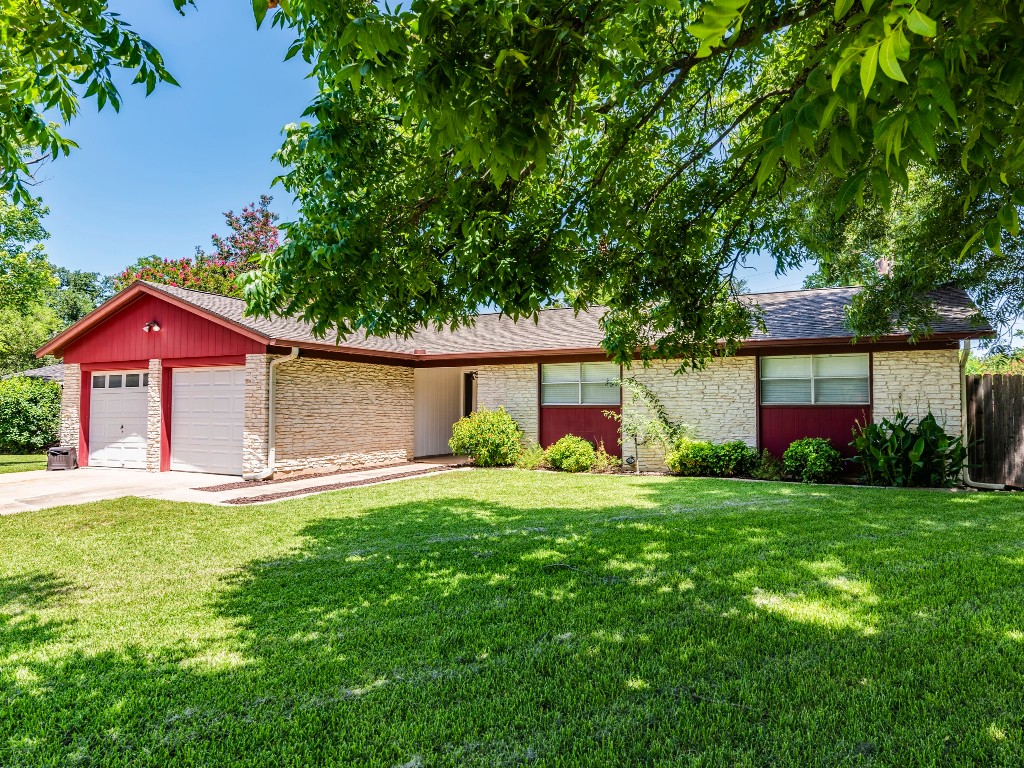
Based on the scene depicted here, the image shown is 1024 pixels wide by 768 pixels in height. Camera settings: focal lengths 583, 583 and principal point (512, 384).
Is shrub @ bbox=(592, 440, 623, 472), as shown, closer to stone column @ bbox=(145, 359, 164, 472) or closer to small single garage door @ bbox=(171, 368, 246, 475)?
small single garage door @ bbox=(171, 368, 246, 475)

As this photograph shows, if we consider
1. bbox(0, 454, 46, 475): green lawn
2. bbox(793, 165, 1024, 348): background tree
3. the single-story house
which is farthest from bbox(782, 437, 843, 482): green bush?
bbox(0, 454, 46, 475): green lawn

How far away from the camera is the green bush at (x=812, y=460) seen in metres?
11.7

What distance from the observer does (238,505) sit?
948cm

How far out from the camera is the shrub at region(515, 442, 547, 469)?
1464 centimetres

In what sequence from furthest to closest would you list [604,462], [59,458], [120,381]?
1. [120,381]
2. [59,458]
3. [604,462]

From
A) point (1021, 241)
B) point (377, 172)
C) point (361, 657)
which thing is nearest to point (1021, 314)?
point (1021, 241)

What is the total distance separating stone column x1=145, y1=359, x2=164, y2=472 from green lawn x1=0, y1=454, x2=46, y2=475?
3224 millimetres

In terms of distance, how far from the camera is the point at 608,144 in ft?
18.4

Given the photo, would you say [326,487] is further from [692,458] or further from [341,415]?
[692,458]

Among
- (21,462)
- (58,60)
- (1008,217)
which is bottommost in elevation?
(21,462)

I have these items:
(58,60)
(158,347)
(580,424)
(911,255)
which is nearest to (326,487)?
(158,347)

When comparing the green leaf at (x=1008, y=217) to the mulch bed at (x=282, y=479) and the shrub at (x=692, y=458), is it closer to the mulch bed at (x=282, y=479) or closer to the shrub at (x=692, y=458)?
the shrub at (x=692, y=458)

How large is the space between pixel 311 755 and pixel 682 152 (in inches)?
267

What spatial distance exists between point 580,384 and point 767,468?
4.97m
